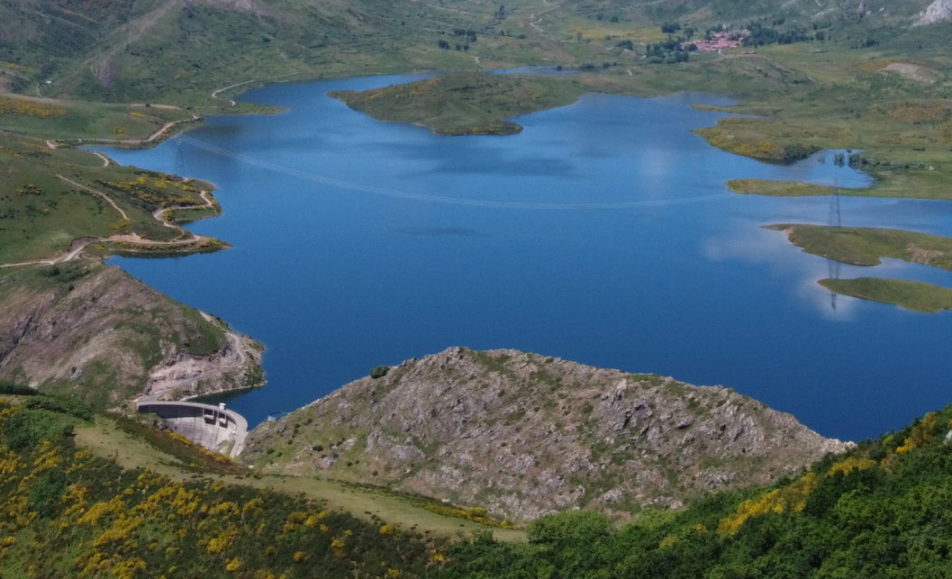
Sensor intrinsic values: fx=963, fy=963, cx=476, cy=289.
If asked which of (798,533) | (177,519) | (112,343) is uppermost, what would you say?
(798,533)

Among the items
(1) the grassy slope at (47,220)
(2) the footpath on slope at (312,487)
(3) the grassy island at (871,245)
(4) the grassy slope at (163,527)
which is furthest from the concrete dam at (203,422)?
(3) the grassy island at (871,245)

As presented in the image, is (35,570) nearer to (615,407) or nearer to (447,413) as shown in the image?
(447,413)

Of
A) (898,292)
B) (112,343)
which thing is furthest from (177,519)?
(898,292)

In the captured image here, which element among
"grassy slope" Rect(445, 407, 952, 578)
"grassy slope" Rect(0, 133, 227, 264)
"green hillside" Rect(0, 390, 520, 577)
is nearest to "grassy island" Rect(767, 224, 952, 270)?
"grassy slope" Rect(0, 133, 227, 264)

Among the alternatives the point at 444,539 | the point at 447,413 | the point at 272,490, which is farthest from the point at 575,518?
the point at 447,413

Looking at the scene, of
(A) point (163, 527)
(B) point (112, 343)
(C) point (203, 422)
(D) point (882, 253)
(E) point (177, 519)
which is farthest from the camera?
(D) point (882, 253)

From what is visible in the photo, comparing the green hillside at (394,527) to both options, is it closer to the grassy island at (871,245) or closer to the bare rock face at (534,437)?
the bare rock face at (534,437)

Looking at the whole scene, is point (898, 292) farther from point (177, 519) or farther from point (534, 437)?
point (177, 519)

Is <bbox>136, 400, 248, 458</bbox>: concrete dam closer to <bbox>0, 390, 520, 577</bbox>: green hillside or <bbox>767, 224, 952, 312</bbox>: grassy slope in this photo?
<bbox>0, 390, 520, 577</bbox>: green hillside
